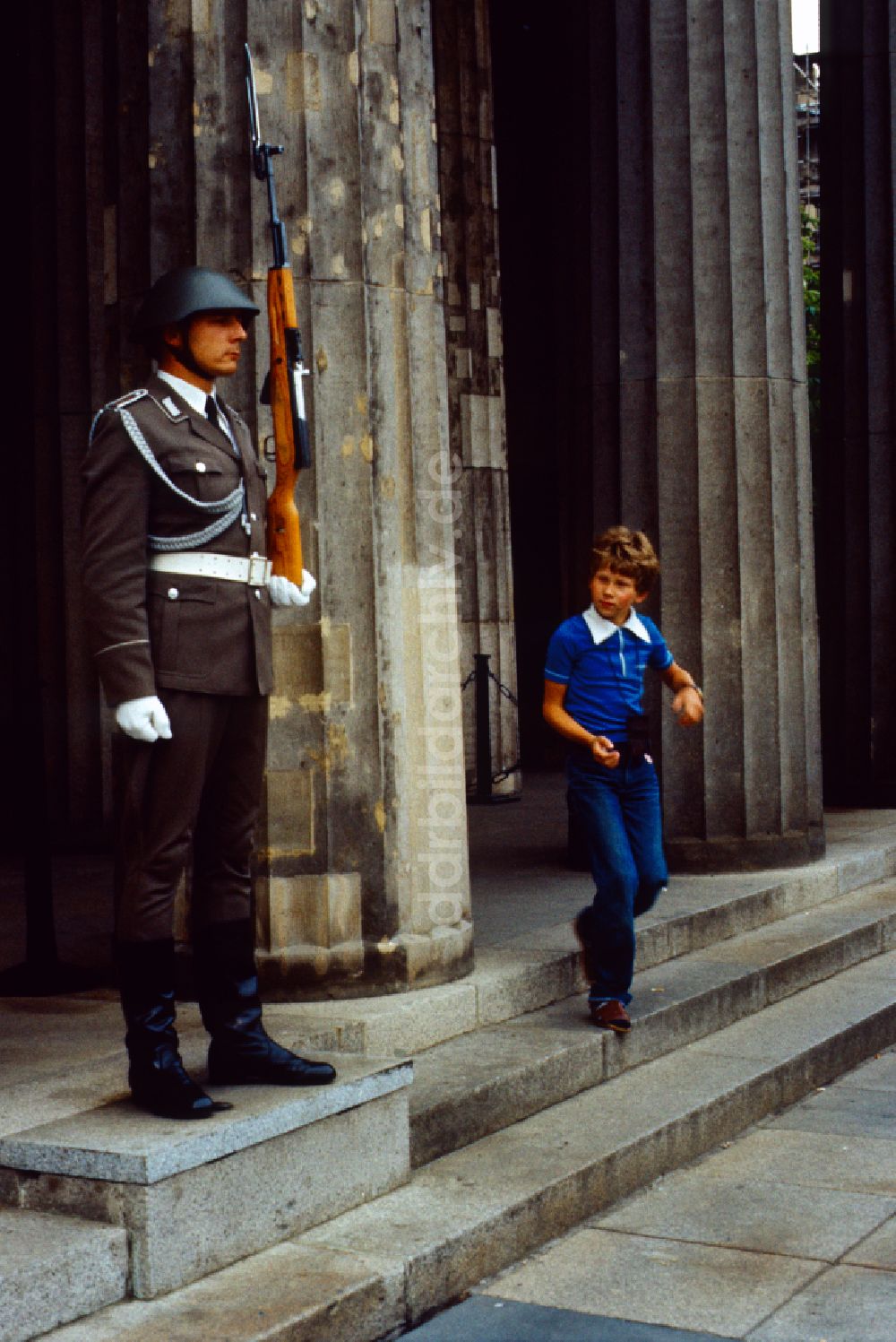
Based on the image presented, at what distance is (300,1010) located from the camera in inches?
252

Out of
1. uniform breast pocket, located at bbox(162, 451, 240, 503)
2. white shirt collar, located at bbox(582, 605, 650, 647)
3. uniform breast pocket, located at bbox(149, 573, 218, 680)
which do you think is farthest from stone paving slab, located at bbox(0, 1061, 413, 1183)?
white shirt collar, located at bbox(582, 605, 650, 647)

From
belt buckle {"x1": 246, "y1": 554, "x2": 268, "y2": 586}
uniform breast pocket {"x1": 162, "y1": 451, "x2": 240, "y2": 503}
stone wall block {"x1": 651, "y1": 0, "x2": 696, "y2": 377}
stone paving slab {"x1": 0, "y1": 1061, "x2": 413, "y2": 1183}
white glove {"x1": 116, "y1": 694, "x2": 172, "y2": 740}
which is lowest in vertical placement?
stone paving slab {"x1": 0, "y1": 1061, "x2": 413, "y2": 1183}

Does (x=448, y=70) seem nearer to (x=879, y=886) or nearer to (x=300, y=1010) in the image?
(x=879, y=886)

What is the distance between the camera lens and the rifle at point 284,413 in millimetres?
5277

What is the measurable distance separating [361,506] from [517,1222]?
102 inches

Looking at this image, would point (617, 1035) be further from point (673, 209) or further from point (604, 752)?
point (673, 209)

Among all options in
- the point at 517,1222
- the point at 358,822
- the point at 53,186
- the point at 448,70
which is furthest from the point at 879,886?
the point at 448,70

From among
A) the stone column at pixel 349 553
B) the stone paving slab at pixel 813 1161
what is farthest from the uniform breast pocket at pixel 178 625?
the stone paving slab at pixel 813 1161

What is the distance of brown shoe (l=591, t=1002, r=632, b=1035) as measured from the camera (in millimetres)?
6754

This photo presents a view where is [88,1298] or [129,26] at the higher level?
[129,26]

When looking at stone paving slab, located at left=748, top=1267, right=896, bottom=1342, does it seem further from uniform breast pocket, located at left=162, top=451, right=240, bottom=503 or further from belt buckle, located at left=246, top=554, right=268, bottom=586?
uniform breast pocket, located at left=162, top=451, right=240, bottom=503

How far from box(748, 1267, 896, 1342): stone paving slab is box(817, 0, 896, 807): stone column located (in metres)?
8.83

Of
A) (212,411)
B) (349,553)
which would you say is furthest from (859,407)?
(212,411)

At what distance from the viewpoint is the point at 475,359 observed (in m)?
16.6
